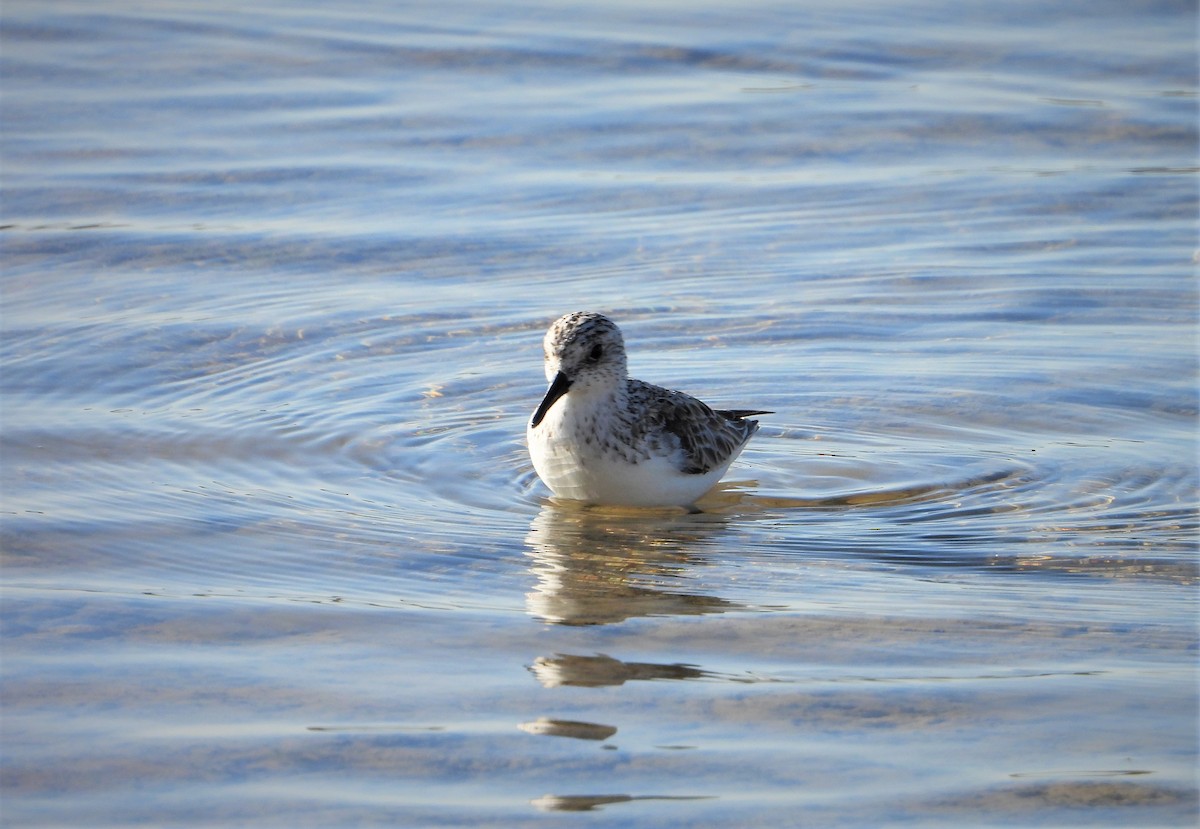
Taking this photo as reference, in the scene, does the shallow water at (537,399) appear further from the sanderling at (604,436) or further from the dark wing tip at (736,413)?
the dark wing tip at (736,413)

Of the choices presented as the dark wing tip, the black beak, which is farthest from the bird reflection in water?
the dark wing tip

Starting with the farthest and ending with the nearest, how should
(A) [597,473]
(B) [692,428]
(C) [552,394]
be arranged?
1. (B) [692,428]
2. (A) [597,473]
3. (C) [552,394]

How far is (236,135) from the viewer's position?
49.1ft

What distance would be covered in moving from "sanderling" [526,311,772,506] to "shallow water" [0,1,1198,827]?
0.19 m

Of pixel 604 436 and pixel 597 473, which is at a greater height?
pixel 604 436

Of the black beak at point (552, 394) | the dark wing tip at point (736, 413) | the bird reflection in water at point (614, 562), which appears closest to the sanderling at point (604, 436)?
the black beak at point (552, 394)

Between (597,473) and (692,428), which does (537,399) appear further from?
(597,473)

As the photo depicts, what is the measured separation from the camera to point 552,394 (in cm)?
768

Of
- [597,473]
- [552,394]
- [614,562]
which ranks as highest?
[552,394]

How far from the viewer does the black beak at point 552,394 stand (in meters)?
7.63

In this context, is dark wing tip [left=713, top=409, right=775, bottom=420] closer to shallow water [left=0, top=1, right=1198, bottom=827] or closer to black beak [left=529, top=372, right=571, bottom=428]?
shallow water [left=0, top=1, right=1198, bottom=827]

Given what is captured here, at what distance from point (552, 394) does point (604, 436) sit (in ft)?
1.19

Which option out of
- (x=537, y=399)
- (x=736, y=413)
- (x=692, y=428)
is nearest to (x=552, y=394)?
(x=692, y=428)

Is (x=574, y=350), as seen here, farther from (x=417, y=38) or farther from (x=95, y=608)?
(x=417, y=38)
